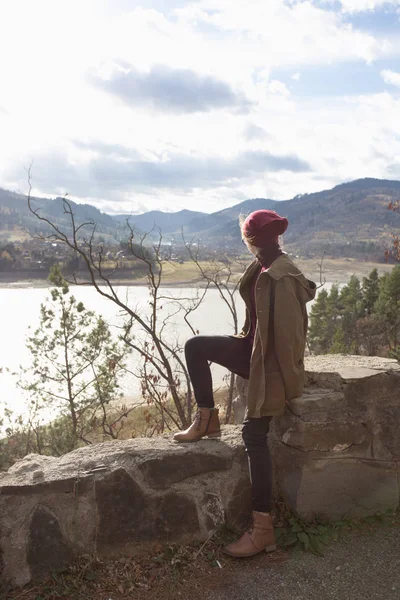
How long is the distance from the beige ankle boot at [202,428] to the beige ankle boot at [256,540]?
20.7 inches

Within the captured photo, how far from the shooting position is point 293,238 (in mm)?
186500

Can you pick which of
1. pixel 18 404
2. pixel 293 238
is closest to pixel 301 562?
pixel 18 404

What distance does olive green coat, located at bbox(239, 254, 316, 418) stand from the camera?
2.58m

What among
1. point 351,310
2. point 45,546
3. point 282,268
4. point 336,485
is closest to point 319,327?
point 351,310

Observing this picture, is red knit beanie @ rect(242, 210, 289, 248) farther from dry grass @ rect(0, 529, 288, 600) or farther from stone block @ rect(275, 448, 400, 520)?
dry grass @ rect(0, 529, 288, 600)

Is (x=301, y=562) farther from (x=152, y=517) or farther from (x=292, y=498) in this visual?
(x=152, y=517)

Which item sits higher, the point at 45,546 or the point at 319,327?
the point at 45,546

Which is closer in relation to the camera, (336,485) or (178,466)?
(178,466)

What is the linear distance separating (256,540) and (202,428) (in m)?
0.67

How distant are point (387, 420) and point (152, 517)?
1.47 m

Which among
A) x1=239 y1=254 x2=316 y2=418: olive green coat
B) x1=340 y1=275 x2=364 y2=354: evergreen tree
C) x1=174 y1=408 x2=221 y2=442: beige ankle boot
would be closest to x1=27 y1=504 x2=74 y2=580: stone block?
x1=174 y1=408 x2=221 y2=442: beige ankle boot

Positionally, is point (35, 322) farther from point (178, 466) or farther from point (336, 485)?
point (336, 485)

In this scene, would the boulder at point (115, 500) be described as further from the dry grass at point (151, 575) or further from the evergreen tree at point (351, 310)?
the evergreen tree at point (351, 310)

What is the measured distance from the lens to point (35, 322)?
1187 inches
